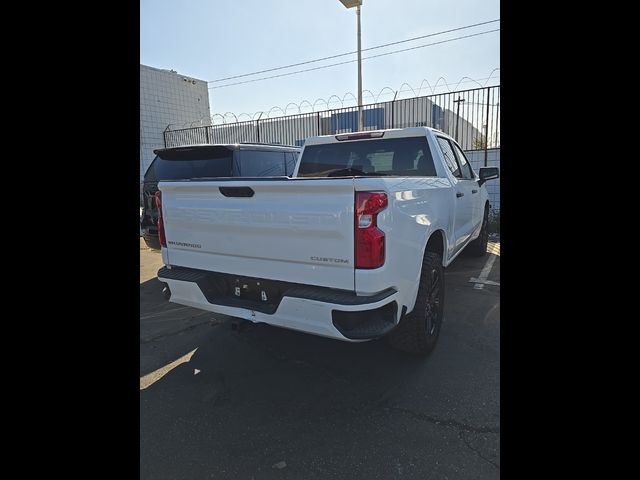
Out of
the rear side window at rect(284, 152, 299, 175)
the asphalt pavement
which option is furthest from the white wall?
the asphalt pavement

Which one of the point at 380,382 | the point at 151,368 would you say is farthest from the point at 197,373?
the point at 380,382

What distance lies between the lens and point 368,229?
2451 millimetres

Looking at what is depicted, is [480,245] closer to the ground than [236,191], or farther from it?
closer to the ground

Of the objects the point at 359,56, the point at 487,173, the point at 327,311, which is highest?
the point at 359,56

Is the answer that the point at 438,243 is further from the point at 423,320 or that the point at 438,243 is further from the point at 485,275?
the point at 485,275

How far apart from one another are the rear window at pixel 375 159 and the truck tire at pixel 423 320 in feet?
4.28

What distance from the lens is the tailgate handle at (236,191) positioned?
2.85 meters

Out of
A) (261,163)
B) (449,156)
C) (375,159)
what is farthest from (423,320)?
(261,163)

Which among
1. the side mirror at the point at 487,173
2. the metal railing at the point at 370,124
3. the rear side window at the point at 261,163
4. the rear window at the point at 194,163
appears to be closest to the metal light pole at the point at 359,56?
the metal railing at the point at 370,124

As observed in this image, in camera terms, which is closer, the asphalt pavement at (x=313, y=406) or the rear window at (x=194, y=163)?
the asphalt pavement at (x=313, y=406)

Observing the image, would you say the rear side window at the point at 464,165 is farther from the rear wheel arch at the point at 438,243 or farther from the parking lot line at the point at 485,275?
the rear wheel arch at the point at 438,243

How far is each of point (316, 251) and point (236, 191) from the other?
0.80 metres
